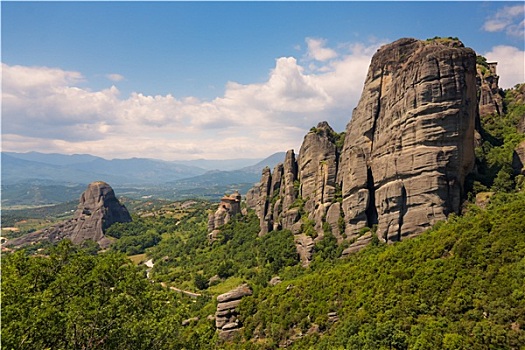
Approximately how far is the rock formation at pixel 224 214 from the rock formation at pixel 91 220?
154ft

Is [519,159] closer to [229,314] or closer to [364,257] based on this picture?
[364,257]

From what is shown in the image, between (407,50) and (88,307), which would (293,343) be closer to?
(88,307)

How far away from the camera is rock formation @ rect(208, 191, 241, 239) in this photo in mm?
96312

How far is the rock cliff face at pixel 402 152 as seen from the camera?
147 feet

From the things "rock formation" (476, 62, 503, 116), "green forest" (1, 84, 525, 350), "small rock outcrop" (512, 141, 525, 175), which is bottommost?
"green forest" (1, 84, 525, 350)

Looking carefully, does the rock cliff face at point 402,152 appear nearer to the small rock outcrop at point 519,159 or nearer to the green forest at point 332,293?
the green forest at point 332,293

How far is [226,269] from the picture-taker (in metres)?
70.6

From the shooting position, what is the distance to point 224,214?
97.6 m

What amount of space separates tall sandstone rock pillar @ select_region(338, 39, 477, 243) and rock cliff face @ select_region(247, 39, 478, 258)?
0.43ft

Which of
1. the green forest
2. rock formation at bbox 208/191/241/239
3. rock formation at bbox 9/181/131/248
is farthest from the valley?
rock formation at bbox 9/181/131/248

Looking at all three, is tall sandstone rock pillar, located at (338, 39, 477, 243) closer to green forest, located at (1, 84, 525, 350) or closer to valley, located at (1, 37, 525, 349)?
valley, located at (1, 37, 525, 349)

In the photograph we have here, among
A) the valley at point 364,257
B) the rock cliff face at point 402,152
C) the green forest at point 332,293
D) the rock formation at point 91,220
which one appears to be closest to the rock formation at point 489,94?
the valley at point 364,257

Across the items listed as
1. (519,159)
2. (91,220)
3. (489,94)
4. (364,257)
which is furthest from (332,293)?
(91,220)

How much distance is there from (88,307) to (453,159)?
4656 cm
